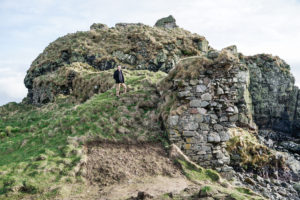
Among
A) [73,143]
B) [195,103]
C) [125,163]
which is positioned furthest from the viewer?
[195,103]

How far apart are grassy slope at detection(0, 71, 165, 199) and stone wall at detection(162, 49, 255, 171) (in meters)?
1.68

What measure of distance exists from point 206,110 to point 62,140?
7.86 m

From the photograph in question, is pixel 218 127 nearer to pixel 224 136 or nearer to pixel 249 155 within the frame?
pixel 224 136

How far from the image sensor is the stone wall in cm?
1166

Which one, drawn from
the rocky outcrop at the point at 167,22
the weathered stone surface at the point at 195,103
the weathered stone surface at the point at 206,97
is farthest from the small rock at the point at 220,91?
the rocky outcrop at the point at 167,22

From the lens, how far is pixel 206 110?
12.0 meters

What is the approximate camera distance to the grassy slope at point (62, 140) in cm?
890

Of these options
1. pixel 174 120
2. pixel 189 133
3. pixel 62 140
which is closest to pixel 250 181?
pixel 189 133

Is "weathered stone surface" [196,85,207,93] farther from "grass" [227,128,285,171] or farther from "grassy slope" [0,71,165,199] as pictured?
"grass" [227,128,285,171]

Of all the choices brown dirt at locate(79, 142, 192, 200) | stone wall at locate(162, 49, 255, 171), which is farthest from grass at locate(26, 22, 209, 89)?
brown dirt at locate(79, 142, 192, 200)

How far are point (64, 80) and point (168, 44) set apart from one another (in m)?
17.3

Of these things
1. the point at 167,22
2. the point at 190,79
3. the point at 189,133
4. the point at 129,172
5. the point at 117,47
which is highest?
the point at 167,22

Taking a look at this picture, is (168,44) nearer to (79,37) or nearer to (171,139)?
(79,37)

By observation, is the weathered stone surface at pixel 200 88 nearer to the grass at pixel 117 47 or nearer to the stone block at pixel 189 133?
the stone block at pixel 189 133
